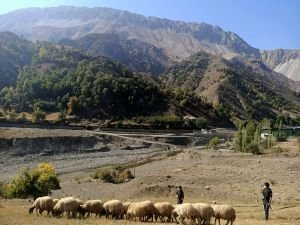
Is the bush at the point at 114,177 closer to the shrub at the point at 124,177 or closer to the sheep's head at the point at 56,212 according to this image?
the shrub at the point at 124,177

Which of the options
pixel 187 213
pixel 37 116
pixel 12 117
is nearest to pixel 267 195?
pixel 187 213

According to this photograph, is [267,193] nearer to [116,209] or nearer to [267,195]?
[267,195]

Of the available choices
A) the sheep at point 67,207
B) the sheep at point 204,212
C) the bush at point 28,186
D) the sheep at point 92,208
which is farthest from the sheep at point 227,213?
the bush at point 28,186

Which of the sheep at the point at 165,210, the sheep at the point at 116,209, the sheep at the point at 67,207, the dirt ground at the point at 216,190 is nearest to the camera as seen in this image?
the sheep at the point at 165,210

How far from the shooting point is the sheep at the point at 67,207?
34.4 metres

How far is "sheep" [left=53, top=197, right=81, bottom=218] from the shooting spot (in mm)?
34406

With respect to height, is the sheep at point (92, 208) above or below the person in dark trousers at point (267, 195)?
below

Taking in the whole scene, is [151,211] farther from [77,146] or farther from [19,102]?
[19,102]

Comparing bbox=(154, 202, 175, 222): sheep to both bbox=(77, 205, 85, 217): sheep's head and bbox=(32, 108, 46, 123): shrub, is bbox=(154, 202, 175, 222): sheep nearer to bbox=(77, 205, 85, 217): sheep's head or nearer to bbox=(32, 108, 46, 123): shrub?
bbox=(77, 205, 85, 217): sheep's head

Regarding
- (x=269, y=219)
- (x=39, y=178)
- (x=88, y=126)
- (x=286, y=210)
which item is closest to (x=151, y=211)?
(x=269, y=219)

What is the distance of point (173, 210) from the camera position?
31.8 meters

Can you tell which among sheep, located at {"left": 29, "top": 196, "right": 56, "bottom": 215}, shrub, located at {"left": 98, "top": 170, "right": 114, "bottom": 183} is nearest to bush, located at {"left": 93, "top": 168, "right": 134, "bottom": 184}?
shrub, located at {"left": 98, "top": 170, "right": 114, "bottom": 183}

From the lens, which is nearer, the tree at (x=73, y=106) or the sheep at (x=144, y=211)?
the sheep at (x=144, y=211)

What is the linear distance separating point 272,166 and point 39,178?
115 ft
